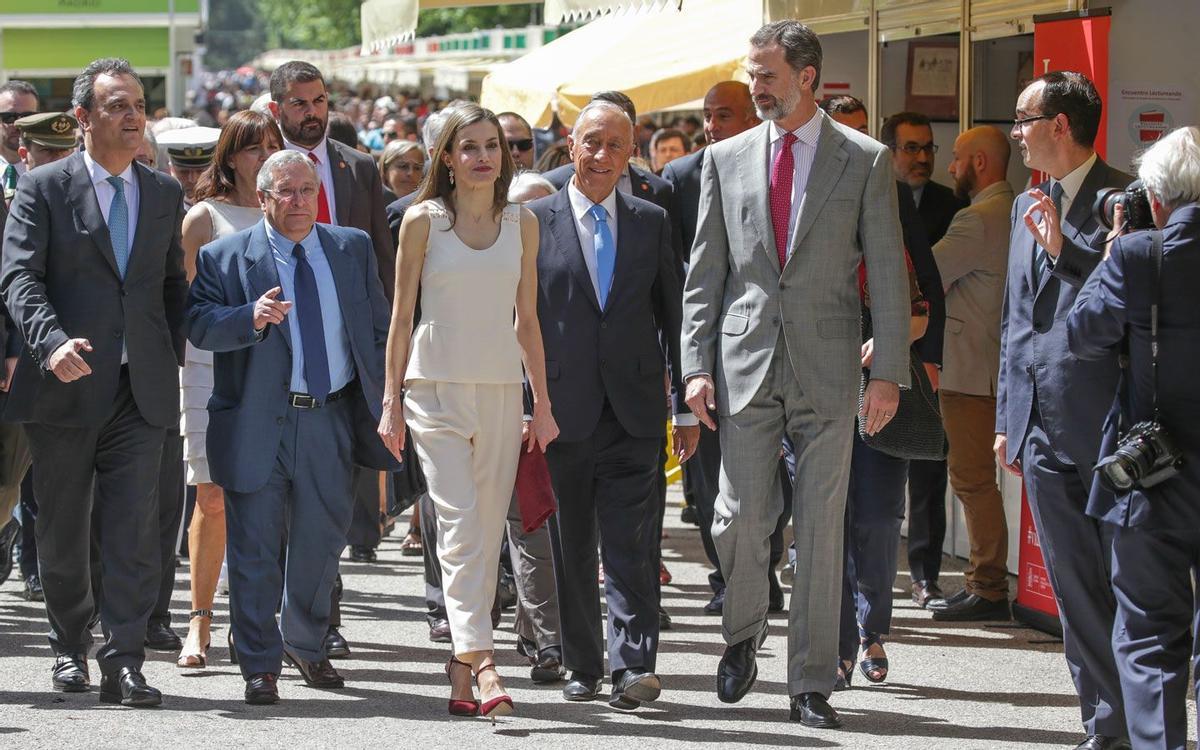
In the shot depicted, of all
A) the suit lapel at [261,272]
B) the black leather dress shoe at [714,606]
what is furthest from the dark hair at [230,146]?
the black leather dress shoe at [714,606]

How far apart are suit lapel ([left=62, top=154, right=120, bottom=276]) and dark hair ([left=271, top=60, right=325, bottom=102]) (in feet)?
5.27

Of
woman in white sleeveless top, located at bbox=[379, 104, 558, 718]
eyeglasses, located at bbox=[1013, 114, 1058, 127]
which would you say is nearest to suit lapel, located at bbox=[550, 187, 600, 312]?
woman in white sleeveless top, located at bbox=[379, 104, 558, 718]

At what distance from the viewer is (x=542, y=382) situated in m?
6.82

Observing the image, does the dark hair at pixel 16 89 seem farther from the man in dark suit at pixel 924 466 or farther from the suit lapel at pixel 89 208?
the man in dark suit at pixel 924 466

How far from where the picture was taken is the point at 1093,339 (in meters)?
5.66

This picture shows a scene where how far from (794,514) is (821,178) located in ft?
3.93

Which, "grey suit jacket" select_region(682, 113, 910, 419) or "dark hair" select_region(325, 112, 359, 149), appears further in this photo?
"dark hair" select_region(325, 112, 359, 149)

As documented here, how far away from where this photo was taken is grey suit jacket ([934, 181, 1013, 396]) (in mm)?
8719

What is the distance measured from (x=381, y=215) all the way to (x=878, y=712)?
328 centimetres

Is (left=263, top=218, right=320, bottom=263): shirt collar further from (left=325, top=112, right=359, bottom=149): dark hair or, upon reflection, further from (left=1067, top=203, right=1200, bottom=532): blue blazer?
(left=325, top=112, right=359, bottom=149): dark hair

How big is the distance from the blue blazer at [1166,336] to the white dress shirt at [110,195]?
3.56 meters

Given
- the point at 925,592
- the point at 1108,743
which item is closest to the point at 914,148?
the point at 925,592

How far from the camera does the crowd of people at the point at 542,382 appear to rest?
20.8 ft

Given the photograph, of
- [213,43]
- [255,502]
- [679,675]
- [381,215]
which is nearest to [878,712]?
[679,675]
